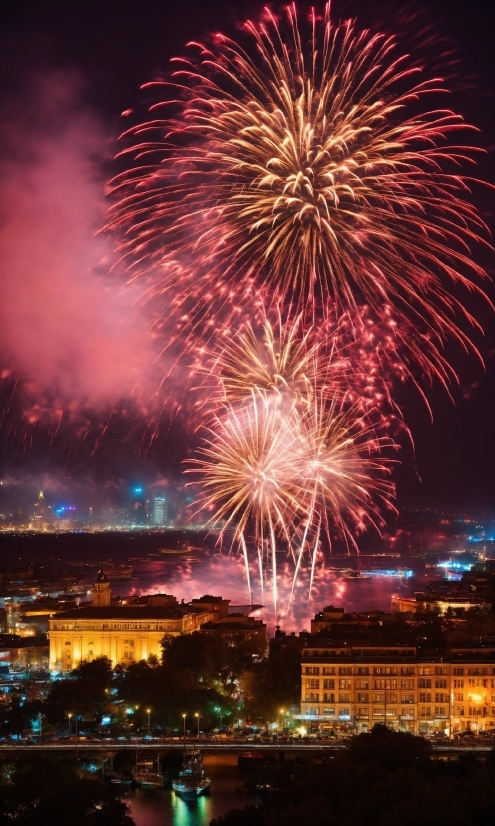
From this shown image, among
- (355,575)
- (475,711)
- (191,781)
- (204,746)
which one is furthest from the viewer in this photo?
(355,575)

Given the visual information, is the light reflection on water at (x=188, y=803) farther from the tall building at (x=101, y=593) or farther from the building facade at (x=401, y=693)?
the tall building at (x=101, y=593)

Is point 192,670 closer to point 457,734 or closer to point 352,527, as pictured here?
point 457,734

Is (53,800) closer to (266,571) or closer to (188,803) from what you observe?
(188,803)

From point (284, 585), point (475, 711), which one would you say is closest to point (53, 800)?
point (475, 711)

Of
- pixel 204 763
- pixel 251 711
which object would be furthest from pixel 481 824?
pixel 251 711

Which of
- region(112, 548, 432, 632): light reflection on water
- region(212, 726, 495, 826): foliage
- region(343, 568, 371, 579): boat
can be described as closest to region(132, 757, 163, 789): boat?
region(212, 726, 495, 826): foliage

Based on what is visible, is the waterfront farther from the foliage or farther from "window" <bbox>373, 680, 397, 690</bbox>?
the foliage

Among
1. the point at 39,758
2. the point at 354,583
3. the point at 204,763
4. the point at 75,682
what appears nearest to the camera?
the point at 39,758
